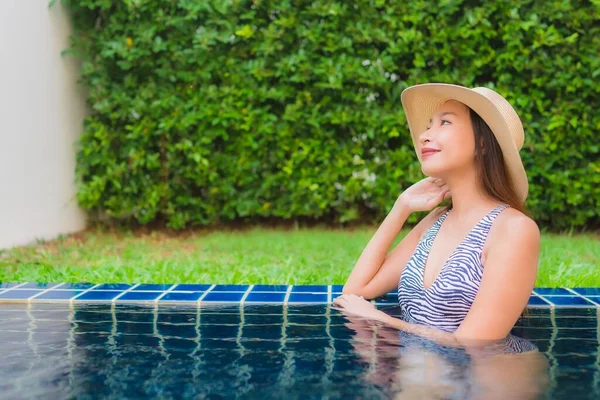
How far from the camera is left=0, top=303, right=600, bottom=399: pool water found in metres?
2.09

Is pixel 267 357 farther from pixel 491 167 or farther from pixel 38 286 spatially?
pixel 38 286

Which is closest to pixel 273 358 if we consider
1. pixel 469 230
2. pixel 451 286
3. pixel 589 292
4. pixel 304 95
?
pixel 451 286

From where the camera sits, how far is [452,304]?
2.65 m

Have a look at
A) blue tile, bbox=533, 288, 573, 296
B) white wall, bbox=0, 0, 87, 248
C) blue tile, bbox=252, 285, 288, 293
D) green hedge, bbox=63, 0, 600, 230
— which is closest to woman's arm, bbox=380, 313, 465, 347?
blue tile, bbox=252, 285, 288, 293

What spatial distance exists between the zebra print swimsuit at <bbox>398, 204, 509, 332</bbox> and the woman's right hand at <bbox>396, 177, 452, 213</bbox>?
0.27 metres

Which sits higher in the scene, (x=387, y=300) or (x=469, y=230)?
(x=469, y=230)

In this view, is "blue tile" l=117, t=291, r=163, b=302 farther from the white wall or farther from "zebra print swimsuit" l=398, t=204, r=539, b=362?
the white wall

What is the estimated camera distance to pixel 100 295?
3.52m

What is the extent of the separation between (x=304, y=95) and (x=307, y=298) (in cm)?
382

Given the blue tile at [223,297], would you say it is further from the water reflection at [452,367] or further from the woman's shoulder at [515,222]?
the woman's shoulder at [515,222]

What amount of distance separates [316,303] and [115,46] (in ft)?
14.6

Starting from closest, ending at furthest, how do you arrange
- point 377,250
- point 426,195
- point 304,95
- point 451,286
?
1. point 451,286
2. point 426,195
3. point 377,250
4. point 304,95

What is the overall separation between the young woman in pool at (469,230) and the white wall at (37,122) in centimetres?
422

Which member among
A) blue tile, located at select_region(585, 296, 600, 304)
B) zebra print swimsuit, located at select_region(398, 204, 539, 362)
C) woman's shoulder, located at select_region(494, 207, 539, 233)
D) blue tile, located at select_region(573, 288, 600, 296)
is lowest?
blue tile, located at select_region(573, 288, 600, 296)
